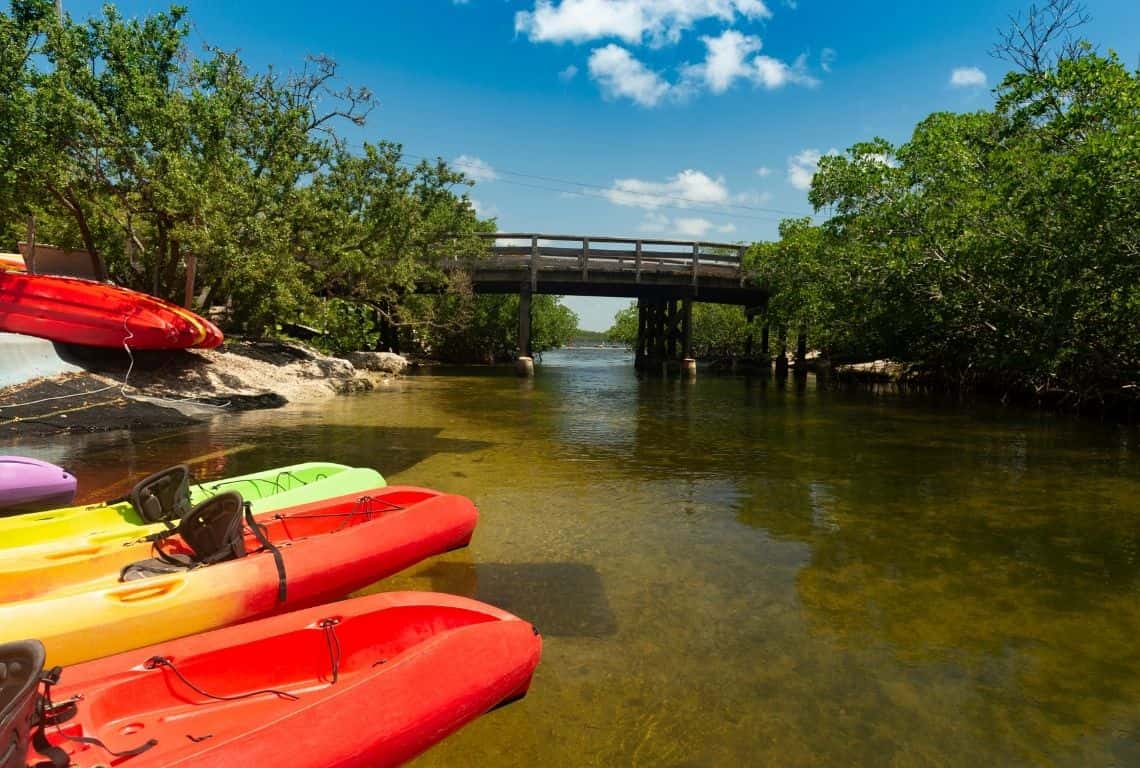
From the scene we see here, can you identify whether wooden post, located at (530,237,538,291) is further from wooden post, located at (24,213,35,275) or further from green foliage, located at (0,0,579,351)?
wooden post, located at (24,213,35,275)

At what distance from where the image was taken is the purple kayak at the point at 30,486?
669 centimetres

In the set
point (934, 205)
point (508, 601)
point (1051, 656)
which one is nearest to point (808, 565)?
point (1051, 656)

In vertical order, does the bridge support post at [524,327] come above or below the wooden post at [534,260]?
below

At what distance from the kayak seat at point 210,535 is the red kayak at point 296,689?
48.7 inches

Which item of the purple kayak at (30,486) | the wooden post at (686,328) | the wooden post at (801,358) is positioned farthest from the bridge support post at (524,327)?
the purple kayak at (30,486)

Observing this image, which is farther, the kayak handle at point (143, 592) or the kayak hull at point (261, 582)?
the kayak handle at point (143, 592)

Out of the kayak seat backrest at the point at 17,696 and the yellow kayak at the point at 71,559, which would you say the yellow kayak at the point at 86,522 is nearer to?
the yellow kayak at the point at 71,559

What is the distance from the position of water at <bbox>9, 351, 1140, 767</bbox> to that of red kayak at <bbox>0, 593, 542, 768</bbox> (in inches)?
16.7

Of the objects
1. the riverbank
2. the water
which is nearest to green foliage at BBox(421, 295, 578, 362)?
the riverbank

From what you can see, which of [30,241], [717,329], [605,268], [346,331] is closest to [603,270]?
[605,268]

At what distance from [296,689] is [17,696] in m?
1.23

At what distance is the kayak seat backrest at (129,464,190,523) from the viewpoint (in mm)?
4945

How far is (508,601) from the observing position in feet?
16.9

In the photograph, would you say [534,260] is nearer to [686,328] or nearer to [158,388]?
[686,328]
